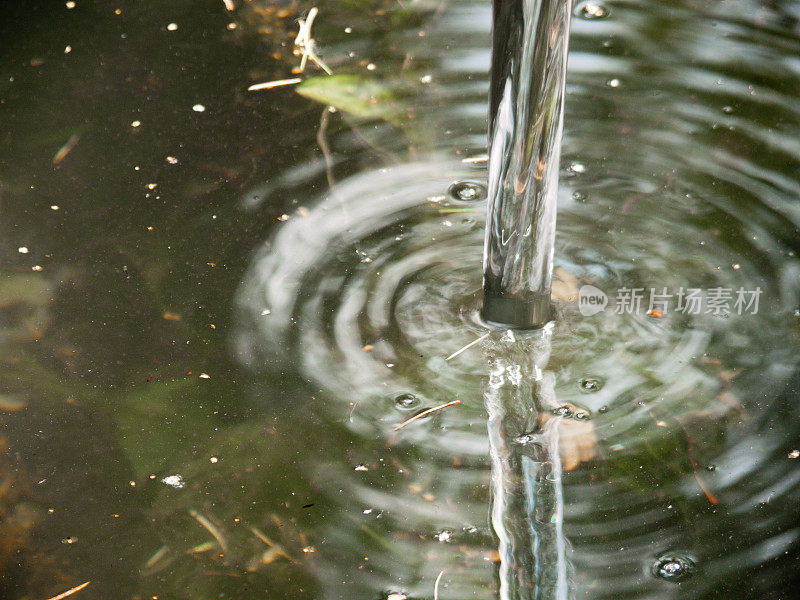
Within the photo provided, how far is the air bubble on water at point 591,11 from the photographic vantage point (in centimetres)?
169

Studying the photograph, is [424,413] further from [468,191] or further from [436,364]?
[468,191]

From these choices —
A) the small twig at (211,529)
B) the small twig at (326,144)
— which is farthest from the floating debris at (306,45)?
the small twig at (211,529)

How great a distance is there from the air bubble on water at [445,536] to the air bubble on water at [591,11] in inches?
42.3

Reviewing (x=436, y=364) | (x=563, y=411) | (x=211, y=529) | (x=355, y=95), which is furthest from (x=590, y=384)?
(x=355, y=95)

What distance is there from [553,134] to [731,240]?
30cm

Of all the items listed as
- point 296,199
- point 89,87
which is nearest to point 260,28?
point 89,87

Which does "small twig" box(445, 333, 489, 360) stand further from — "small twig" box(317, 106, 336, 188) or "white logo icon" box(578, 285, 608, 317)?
"small twig" box(317, 106, 336, 188)

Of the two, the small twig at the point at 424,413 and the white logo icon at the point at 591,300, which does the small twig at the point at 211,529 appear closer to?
the small twig at the point at 424,413

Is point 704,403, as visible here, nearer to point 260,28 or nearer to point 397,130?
point 397,130

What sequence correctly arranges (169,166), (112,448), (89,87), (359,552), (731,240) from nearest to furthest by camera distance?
(359,552)
(112,448)
(731,240)
(169,166)
(89,87)

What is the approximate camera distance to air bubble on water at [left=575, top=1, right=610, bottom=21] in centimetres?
169

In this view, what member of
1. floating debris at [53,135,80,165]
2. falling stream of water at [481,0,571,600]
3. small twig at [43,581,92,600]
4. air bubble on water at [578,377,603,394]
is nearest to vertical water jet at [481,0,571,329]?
falling stream of water at [481,0,571,600]

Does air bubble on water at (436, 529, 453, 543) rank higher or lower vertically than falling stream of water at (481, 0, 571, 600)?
lower

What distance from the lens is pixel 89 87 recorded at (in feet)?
5.10
